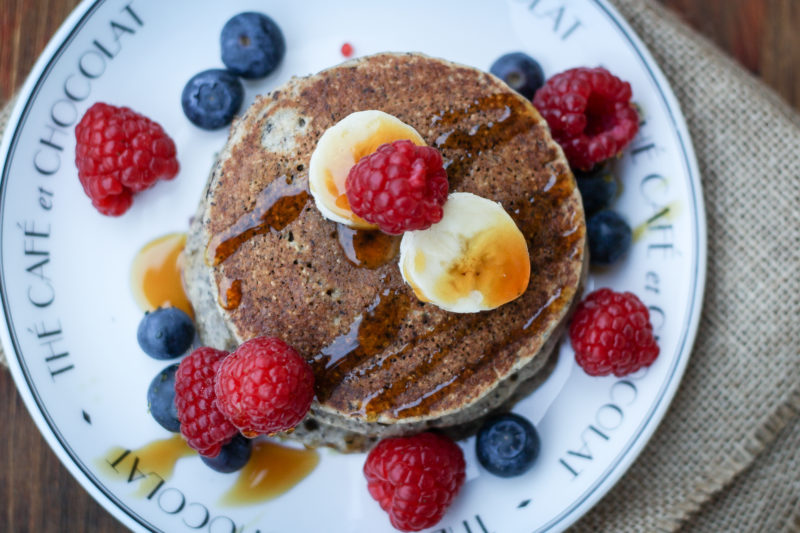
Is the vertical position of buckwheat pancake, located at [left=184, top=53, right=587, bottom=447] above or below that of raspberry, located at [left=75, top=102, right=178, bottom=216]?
below

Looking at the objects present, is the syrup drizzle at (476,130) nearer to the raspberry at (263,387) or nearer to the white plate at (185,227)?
the white plate at (185,227)

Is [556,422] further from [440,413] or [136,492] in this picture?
[136,492]

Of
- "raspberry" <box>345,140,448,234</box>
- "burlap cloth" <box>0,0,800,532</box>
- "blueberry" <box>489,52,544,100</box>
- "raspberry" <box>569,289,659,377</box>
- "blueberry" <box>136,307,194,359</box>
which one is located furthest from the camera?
"burlap cloth" <box>0,0,800,532</box>

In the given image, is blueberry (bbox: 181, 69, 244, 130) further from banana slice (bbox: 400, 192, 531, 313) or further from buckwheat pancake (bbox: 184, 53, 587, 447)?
banana slice (bbox: 400, 192, 531, 313)

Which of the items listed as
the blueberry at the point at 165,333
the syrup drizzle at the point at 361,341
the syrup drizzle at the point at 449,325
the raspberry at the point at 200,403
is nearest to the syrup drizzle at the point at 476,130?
the syrup drizzle at the point at 449,325

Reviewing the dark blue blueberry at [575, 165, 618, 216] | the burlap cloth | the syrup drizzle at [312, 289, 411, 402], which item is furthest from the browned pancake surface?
the burlap cloth

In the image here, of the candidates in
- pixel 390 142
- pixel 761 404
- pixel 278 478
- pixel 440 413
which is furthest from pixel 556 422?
pixel 390 142
